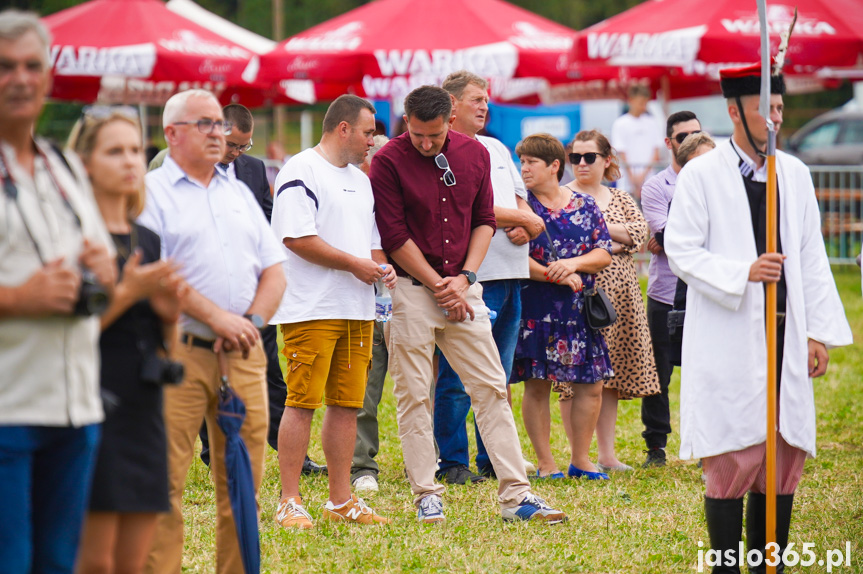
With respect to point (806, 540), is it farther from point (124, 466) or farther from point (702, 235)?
point (124, 466)

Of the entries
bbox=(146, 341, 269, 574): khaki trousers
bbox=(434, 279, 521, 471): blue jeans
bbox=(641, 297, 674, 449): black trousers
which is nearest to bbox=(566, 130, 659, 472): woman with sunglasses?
bbox=(641, 297, 674, 449): black trousers

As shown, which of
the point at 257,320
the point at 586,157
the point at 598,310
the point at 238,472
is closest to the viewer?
the point at 238,472

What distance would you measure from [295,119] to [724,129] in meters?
21.8

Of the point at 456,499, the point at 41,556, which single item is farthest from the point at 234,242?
the point at 456,499

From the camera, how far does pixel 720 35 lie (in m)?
10.5

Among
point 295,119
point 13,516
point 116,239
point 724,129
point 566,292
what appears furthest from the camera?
point 295,119

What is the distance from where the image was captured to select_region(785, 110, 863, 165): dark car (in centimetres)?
2105

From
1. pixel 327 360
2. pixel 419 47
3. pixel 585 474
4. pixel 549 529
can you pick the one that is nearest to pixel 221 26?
pixel 419 47

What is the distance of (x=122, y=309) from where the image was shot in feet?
9.61

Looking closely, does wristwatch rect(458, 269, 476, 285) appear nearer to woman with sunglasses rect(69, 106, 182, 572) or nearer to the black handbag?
the black handbag

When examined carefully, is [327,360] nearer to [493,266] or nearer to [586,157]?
[493,266]

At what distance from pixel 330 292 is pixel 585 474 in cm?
227

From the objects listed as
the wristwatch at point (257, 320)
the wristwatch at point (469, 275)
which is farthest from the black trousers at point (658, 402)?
the wristwatch at point (257, 320)

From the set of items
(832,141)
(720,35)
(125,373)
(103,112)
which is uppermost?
(832,141)
